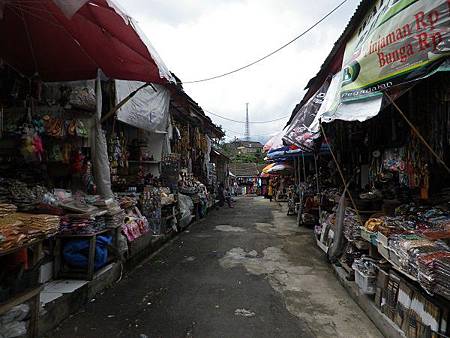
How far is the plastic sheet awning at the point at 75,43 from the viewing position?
374 centimetres

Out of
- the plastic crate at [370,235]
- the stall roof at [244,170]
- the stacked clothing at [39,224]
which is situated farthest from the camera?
the stall roof at [244,170]

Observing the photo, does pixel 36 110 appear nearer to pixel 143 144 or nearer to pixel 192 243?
pixel 143 144

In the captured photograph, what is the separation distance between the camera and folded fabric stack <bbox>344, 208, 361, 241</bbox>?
17.9ft

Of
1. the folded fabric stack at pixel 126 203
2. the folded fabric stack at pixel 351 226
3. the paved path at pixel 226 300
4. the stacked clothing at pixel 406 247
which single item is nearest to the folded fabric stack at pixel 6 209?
the paved path at pixel 226 300

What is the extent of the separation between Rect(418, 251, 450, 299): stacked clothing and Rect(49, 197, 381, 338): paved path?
1370 millimetres

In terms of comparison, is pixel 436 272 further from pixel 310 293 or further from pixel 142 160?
pixel 142 160

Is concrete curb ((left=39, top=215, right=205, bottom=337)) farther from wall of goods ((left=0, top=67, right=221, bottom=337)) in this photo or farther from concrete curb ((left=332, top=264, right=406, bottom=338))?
concrete curb ((left=332, top=264, right=406, bottom=338))

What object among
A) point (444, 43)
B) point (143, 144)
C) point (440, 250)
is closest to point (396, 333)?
point (440, 250)

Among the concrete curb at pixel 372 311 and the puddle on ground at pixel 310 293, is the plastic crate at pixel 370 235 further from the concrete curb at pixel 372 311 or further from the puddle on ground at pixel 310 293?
the puddle on ground at pixel 310 293

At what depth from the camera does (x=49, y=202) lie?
183 inches

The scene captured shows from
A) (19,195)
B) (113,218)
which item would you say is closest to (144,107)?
(113,218)

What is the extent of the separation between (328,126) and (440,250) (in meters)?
3.74

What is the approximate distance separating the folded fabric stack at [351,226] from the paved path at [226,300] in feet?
2.95

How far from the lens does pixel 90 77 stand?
18.2 ft
